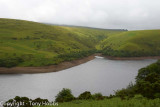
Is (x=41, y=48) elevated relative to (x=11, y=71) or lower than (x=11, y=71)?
elevated

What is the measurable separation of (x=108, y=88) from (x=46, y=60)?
68.5 meters

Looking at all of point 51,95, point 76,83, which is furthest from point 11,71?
point 51,95

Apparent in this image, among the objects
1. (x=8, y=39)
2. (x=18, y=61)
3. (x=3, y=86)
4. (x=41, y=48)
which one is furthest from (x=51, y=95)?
(x=8, y=39)

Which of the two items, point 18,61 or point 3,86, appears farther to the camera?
point 18,61

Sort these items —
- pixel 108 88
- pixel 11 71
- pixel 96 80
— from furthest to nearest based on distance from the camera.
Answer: pixel 11 71, pixel 96 80, pixel 108 88

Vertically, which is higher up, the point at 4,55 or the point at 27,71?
the point at 4,55

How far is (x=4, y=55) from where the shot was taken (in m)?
144

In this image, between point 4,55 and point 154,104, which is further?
point 4,55

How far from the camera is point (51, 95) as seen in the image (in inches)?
3017

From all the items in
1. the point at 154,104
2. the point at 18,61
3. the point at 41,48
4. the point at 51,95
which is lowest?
the point at 51,95

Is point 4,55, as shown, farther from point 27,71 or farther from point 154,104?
point 154,104

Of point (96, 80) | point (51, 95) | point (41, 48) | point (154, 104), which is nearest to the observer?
point (154, 104)

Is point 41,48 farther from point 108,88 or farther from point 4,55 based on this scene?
point 108,88

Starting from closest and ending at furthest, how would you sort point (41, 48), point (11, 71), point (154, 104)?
point (154, 104), point (11, 71), point (41, 48)
